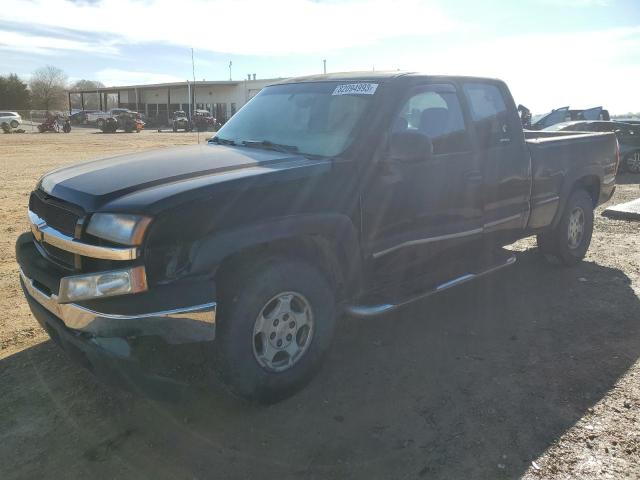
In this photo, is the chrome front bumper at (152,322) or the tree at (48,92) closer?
the chrome front bumper at (152,322)

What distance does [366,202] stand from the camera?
348 cm

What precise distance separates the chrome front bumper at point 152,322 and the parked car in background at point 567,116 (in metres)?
15.4

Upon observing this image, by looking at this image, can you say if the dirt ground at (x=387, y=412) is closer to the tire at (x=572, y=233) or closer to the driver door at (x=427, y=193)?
the driver door at (x=427, y=193)

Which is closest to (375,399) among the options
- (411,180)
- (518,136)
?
(411,180)

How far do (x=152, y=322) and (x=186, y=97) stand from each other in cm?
6970

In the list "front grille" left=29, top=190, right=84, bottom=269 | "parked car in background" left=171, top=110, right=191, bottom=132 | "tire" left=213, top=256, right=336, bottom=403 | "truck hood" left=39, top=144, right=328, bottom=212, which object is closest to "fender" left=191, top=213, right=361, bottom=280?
"tire" left=213, top=256, right=336, bottom=403

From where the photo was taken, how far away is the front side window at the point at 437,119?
12.9ft

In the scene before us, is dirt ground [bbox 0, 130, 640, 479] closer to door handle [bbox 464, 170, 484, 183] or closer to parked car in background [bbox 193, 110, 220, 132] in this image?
door handle [bbox 464, 170, 484, 183]

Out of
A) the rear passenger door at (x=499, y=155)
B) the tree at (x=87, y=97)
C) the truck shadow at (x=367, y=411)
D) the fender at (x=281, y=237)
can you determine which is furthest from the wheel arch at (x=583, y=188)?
the tree at (x=87, y=97)

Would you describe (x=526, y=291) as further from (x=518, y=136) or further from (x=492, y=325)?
(x=518, y=136)

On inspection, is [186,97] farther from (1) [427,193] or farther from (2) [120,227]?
(2) [120,227]

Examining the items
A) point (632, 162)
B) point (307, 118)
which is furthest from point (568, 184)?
point (632, 162)

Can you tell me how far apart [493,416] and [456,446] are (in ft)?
1.34

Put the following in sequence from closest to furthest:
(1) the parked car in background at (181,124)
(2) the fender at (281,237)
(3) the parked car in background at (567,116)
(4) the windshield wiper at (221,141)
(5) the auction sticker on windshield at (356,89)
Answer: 1. (2) the fender at (281,237)
2. (5) the auction sticker on windshield at (356,89)
3. (4) the windshield wiper at (221,141)
4. (3) the parked car in background at (567,116)
5. (1) the parked car in background at (181,124)
